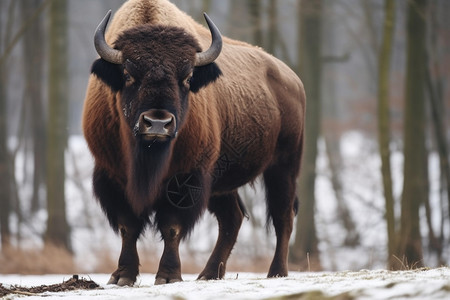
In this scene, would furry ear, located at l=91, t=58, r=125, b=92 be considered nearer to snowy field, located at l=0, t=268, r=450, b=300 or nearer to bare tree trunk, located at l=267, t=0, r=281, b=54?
snowy field, located at l=0, t=268, r=450, b=300

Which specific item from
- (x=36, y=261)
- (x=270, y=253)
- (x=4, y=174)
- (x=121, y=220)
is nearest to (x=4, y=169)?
(x=4, y=174)

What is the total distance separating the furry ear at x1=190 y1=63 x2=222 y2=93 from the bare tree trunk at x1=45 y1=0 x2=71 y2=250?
846cm

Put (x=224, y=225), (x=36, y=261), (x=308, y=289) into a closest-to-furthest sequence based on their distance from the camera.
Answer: (x=308, y=289), (x=224, y=225), (x=36, y=261)

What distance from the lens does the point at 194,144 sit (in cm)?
675

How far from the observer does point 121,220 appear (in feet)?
22.1

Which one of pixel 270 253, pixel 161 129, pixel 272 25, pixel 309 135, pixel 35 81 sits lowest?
pixel 270 253

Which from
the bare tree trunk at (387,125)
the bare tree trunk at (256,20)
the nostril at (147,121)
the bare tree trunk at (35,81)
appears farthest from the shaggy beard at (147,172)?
the bare tree trunk at (35,81)

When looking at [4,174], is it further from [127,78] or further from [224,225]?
[127,78]

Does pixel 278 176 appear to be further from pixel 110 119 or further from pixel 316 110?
pixel 316 110

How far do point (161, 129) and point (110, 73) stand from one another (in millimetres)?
981

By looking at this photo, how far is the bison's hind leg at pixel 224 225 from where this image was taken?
303 inches

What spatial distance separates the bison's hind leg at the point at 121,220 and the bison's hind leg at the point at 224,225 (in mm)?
1090

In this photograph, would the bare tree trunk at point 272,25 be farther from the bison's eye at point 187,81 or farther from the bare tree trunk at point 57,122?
the bison's eye at point 187,81

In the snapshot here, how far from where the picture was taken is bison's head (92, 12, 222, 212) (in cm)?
612
